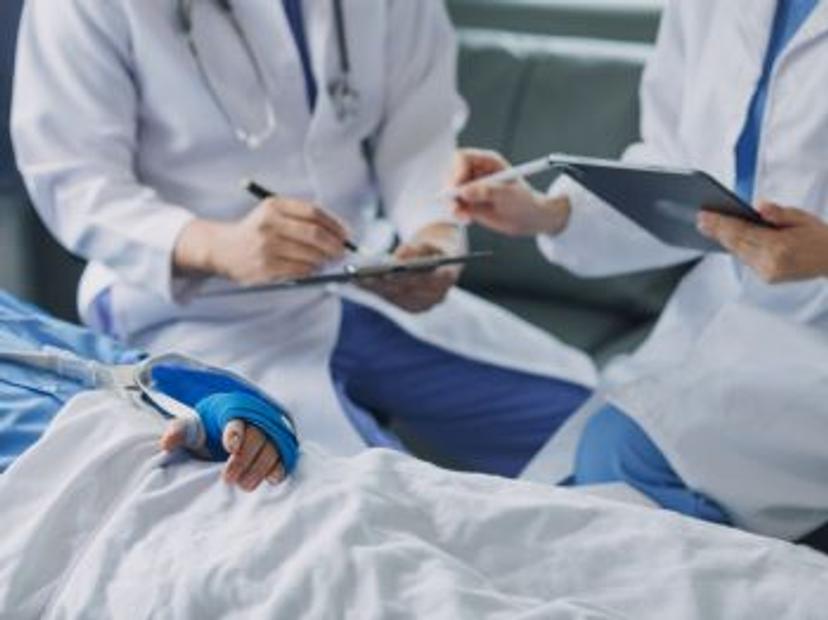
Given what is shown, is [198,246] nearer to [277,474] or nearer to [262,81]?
[262,81]

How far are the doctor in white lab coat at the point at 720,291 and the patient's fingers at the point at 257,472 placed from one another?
488mm

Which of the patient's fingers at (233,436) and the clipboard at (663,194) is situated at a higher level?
the clipboard at (663,194)

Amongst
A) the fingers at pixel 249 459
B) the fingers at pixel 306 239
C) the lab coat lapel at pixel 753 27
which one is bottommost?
the fingers at pixel 306 239

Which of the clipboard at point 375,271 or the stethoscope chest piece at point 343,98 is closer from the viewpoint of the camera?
the clipboard at point 375,271

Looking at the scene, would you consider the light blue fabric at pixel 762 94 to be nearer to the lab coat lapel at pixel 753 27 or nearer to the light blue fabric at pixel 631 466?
the lab coat lapel at pixel 753 27

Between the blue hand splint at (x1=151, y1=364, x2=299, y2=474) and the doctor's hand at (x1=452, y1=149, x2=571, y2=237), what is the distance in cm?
46

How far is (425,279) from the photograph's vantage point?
5.05 feet

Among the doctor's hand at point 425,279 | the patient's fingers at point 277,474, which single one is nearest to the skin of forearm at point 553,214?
the doctor's hand at point 425,279

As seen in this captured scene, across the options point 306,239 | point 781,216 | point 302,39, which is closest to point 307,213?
point 306,239

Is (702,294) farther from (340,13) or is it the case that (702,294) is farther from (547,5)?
(547,5)

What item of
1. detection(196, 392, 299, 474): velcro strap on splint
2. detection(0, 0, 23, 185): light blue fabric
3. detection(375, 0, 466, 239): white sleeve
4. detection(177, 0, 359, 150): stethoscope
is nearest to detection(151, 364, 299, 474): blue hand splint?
detection(196, 392, 299, 474): velcro strap on splint

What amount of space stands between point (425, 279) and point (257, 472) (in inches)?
22.5

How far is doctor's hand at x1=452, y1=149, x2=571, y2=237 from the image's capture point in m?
1.49

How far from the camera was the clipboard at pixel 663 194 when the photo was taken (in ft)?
3.67
